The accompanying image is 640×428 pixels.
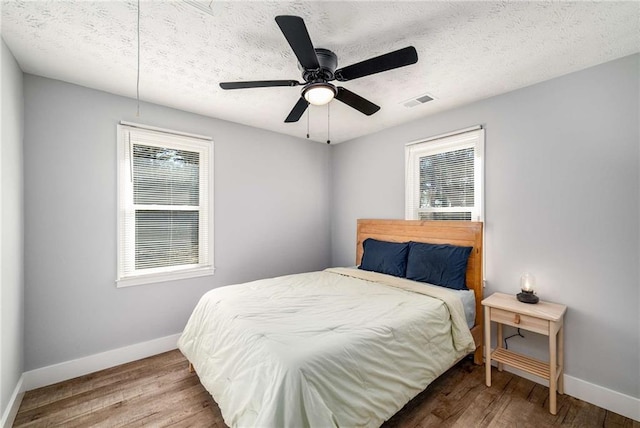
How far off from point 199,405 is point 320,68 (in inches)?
99.6

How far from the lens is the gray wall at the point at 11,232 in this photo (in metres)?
1.77

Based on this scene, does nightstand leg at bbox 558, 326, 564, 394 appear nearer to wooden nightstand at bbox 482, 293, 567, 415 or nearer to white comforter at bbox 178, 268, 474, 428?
wooden nightstand at bbox 482, 293, 567, 415

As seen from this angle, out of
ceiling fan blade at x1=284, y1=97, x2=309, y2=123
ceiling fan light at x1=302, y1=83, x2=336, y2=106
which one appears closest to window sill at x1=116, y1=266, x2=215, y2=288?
ceiling fan blade at x1=284, y1=97, x2=309, y2=123

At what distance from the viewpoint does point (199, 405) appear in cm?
203

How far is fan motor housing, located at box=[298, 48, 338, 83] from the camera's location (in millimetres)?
1750

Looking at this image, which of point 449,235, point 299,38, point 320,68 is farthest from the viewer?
point 449,235

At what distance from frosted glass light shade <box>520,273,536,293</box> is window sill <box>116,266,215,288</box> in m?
3.12

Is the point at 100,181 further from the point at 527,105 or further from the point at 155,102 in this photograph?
the point at 527,105

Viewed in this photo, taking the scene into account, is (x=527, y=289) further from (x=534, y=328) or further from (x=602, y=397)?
(x=602, y=397)

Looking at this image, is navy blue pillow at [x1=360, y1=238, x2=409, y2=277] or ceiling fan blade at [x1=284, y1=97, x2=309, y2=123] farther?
navy blue pillow at [x1=360, y1=238, x2=409, y2=277]

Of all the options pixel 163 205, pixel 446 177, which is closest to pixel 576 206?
pixel 446 177

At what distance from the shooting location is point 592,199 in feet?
6.95

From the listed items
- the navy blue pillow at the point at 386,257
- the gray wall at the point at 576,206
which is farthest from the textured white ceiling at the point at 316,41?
the navy blue pillow at the point at 386,257

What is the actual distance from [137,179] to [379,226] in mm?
2801
